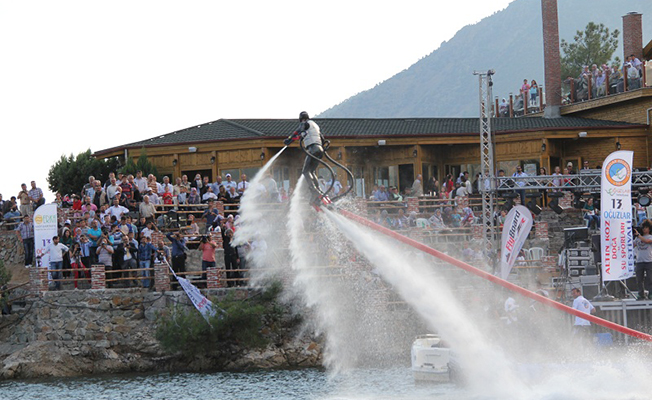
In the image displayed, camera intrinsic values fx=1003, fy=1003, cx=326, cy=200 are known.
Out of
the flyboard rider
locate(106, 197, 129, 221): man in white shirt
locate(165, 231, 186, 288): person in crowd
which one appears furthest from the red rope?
locate(106, 197, 129, 221): man in white shirt

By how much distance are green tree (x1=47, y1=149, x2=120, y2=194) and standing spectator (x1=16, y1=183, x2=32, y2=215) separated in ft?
31.0

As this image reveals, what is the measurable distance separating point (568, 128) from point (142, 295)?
2329 centimetres

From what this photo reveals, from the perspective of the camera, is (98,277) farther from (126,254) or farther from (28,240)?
(28,240)

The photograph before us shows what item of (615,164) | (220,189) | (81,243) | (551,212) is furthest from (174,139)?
(615,164)

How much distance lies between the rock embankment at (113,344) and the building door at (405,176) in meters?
14.5

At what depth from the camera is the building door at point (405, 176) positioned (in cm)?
4628

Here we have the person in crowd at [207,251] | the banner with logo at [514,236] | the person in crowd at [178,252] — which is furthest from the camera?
the person in crowd at [178,252]

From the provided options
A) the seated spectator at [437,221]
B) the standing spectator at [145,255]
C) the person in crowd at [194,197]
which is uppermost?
the person in crowd at [194,197]

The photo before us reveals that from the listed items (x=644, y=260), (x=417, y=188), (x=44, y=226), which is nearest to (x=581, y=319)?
(x=644, y=260)

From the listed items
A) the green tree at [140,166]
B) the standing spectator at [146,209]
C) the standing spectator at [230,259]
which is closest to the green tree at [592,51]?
the green tree at [140,166]

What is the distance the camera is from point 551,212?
41.1 meters

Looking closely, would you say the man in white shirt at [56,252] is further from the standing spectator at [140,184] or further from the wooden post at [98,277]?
the standing spectator at [140,184]

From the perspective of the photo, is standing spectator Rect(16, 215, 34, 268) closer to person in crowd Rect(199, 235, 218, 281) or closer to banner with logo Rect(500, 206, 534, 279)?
person in crowd Rect(199, 235, 218, 281)

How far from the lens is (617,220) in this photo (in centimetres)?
2841
